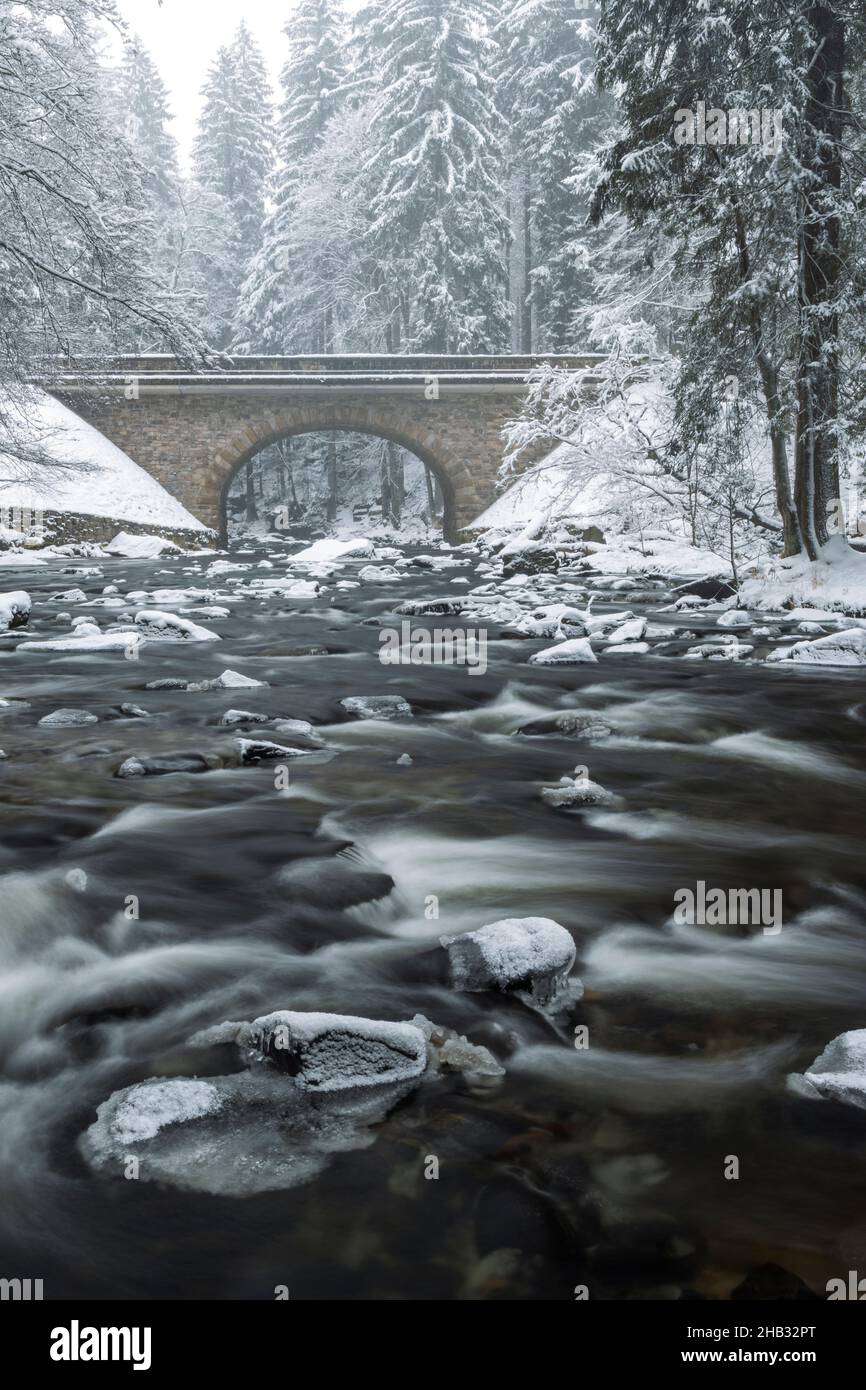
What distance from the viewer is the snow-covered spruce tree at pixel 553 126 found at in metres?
33.5

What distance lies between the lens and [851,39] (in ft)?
34.7

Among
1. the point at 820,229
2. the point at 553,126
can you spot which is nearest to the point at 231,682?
the point at 820,229

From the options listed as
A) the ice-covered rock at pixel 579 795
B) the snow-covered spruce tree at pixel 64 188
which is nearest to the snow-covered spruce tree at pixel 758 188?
the snow-covered spruce tree at pixel 64 188

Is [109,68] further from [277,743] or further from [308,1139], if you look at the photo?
[308,1139]

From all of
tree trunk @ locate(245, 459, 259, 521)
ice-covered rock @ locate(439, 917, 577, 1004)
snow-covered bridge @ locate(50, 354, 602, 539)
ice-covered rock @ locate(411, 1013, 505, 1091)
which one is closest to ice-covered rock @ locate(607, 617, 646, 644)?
ice-covered rock @ locate(439, 917, 577, 1004)

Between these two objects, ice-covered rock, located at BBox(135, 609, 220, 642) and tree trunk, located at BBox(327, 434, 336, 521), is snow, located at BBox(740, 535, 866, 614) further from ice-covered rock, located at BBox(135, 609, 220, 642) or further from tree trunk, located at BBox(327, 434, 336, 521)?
tree trunk, located at BBox(327, 434, 336, 521)

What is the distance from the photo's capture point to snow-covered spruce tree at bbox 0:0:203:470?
410 inches

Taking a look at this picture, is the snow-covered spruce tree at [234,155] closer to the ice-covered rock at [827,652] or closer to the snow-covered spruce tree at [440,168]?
the snow-covered spruce tree at [440,168]

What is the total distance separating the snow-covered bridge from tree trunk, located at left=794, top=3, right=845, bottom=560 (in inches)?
657

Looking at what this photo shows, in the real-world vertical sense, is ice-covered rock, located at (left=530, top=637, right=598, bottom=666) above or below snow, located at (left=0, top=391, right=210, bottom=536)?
below

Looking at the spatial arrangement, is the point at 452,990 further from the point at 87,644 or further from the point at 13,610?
the point at 13,610

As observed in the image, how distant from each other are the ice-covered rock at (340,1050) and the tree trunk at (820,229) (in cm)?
949

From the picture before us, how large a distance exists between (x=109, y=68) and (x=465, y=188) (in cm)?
2062

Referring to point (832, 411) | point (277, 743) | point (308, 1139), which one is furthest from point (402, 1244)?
point (832, 411)
